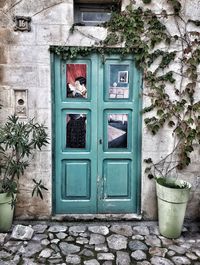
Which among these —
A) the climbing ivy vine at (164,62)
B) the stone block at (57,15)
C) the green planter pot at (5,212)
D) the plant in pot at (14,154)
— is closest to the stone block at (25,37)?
the stone block at (57,15)

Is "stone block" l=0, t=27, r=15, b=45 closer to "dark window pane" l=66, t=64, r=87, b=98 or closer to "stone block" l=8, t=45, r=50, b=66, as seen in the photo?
"stone block" l=8, t=45, r=50, b=66

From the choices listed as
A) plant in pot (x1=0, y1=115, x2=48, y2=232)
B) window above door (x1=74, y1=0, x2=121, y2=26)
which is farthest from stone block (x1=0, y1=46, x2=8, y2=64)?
window above door (x1=74, y1=0, x2=121, y2=26)

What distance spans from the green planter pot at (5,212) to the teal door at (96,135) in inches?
25.0

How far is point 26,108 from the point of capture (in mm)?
4078

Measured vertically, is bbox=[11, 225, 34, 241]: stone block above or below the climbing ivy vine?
below

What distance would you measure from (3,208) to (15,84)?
1.55m

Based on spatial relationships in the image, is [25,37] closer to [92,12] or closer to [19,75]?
[19,75]

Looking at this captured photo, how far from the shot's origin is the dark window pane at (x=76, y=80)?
4117 mm

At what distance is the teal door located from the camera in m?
4.13

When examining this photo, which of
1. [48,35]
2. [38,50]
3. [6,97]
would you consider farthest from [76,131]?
[48,35]

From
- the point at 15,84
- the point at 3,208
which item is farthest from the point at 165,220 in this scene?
the point at 15,84

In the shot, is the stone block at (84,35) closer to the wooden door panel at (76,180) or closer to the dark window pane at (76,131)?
the dark window pane at (76,131)

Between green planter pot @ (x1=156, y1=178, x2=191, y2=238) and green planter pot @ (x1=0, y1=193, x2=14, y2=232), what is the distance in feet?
6.17

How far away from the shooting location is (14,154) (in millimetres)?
4090
